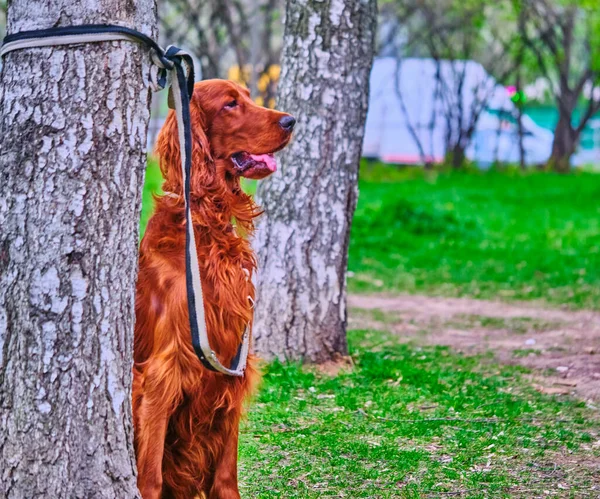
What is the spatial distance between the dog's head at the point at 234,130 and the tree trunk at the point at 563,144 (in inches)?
738

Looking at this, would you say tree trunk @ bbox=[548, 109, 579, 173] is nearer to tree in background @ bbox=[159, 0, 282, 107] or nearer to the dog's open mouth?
tree in background @ bbox=[159, 0, 282, 107]

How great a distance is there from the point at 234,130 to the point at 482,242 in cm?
815

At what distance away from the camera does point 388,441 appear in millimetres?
4285

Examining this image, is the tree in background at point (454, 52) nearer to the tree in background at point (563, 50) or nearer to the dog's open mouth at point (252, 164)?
the tree in background at point (563, 50)

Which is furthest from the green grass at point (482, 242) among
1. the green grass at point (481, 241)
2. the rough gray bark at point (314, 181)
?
the rough gray bark at point (314, 181)

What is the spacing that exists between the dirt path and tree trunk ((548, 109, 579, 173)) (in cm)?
1395

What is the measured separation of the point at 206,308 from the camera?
10.4 feet

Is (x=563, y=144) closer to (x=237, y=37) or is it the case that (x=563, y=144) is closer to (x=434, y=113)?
(x=434, y=113)

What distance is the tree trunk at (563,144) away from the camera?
837 inches

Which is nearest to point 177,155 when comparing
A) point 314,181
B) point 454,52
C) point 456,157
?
point 314,181

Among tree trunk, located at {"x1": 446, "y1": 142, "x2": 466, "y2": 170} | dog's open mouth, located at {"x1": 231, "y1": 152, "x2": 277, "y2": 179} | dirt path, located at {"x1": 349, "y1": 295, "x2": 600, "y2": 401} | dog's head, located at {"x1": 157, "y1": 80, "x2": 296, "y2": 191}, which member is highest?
tree trunk, located at {"x1": 446, "y1": 142, "x2": 466, "y2": 170}

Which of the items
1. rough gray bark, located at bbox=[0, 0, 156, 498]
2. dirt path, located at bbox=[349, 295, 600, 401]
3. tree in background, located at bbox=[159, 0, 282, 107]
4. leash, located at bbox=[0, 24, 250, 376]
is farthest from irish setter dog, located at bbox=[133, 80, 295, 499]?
tree in background, located at bbox=[159, 0, 282, 107]

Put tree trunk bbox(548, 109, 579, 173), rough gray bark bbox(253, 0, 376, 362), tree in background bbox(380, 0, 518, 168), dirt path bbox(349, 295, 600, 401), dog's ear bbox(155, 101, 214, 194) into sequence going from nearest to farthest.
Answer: dog's ear bbox(155, 101, 214, 194) → rough gray bark bbox(253, 0, 376, 362) → dirt path bbox(349, 295, 600, 401) → tree in background bbox(380, 0, 518, 168) → tree trunk bbox(548, 109, 579, 173)

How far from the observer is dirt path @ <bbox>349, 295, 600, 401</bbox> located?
5.73 meters
